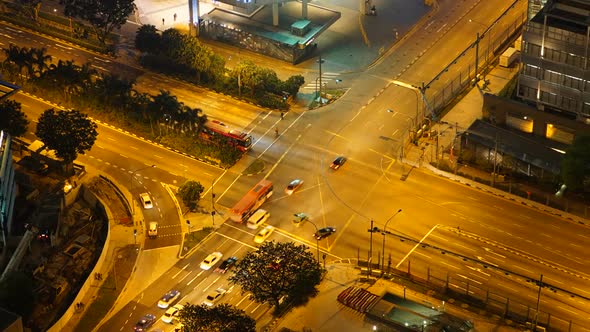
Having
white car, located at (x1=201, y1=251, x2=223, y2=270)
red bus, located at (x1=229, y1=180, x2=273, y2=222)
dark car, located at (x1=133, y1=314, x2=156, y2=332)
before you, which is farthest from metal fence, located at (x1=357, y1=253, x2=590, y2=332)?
dark car, located at (x1=133, y1=314, x2=156, y2=332)

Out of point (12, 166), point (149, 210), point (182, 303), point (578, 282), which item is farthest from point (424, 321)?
point (12, 166)

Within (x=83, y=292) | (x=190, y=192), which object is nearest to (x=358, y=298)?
(x=190, y=192)

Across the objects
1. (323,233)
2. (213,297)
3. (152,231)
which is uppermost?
(323,233)

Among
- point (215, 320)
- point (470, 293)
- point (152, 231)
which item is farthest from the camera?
point (152, 231)

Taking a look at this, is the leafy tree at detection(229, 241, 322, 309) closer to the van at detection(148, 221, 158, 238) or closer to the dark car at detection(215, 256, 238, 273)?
the dark car at detection(215, 256, 238, 273)

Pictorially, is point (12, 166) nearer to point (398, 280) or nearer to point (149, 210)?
point (149, 210)

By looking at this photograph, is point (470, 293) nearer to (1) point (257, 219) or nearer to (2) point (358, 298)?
(2) point (358, 298)

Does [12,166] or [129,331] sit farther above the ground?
[12,166]

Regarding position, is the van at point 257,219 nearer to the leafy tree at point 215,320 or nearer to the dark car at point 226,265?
the dark car at point 226,265
